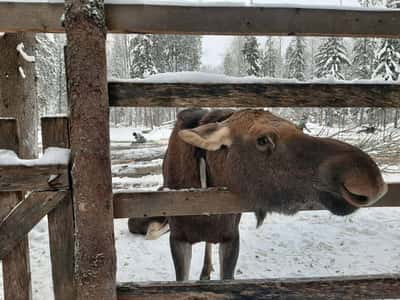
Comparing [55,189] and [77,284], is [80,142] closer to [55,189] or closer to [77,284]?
[55,189]

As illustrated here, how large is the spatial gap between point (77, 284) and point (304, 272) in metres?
3.45

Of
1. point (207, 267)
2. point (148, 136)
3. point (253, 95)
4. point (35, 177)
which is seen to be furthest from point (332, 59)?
point (35, 177)

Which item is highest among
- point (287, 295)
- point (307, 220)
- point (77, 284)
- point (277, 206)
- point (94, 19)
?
point (94, 19)

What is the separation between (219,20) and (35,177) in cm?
128

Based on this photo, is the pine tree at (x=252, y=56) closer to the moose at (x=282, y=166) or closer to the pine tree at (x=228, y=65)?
the pine tree at (x=228, y=65)

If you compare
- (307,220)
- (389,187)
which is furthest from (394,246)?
(389,187)

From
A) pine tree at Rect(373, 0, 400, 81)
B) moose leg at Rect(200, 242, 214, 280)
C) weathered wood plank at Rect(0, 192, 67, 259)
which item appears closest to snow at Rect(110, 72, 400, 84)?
weathered wood plank at Rect(0, 192, 67, 259)

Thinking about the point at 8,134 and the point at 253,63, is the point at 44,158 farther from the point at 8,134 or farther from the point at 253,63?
the point at 253,63

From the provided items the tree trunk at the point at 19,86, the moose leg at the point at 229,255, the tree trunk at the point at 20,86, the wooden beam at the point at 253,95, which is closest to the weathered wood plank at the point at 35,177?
the wooden beam at the point at 253,95

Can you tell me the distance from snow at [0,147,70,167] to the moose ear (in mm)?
750

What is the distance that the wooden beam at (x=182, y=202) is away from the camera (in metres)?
2.04

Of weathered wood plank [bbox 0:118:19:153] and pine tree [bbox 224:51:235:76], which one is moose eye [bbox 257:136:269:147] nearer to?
weathered wood plank [bbox 0:118:19:153]

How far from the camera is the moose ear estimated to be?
240 centimetres

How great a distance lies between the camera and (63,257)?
212cm
